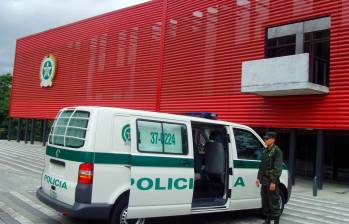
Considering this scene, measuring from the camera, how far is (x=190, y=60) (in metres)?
21.4

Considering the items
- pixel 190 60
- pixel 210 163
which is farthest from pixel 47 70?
pixel 210 163

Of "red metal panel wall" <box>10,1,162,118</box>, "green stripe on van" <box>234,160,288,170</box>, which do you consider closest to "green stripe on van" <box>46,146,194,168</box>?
"green stripe on van" <box>234,160,288,170</box>

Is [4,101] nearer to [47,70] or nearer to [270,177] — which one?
[47,70]

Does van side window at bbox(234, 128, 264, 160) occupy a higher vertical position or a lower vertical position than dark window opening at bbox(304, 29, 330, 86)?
lower

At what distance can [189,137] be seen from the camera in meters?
7.34

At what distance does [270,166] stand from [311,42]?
10282mm

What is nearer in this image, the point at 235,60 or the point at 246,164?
the point at 246,164

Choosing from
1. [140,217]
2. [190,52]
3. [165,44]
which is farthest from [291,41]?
[140,217]

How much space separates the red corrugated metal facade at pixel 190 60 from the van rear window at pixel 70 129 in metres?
11.1

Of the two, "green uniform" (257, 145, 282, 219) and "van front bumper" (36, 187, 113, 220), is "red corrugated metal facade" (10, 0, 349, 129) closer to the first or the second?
"green uniform" (257, 145, 282, 219)

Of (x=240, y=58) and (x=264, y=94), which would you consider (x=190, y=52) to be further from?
(x=264, y=94)

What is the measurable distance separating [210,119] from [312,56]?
9759 mm

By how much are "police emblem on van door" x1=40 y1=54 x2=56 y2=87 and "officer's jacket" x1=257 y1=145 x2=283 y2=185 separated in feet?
88.7

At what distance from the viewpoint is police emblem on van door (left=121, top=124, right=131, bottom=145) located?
6.55 m
